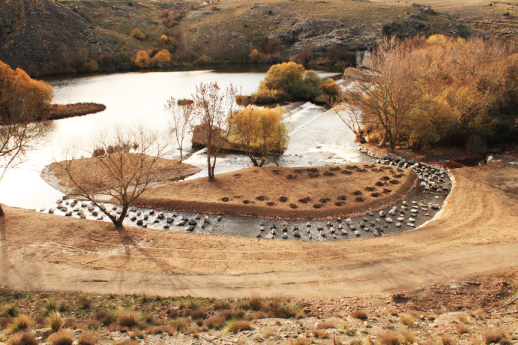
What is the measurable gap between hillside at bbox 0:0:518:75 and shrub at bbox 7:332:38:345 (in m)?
106

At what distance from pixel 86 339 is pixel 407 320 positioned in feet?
39.2

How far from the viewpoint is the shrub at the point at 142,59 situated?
382ft

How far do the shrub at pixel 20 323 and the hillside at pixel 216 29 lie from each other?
10424 cm

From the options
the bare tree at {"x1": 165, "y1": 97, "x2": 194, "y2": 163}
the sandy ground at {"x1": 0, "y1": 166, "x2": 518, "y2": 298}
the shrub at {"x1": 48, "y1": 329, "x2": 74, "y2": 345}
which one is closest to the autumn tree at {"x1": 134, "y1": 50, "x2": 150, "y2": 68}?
the bare tree at {"x1": 165, "y1": 97, "x2": 194, "y2": 163}

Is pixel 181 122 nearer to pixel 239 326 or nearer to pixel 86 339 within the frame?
pixel 239 326

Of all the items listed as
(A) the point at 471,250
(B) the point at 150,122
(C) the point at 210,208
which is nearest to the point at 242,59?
(B) the point at 150,122

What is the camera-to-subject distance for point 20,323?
12781 mm

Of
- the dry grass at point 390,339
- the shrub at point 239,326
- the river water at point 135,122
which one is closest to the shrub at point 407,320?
the dry grass at point 390,339

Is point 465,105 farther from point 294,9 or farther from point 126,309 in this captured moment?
point 294,9

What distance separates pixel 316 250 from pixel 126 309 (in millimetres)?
11422

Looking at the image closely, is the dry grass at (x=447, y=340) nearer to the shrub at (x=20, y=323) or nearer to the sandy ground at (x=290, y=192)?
the shrub at (x=20, y=323)

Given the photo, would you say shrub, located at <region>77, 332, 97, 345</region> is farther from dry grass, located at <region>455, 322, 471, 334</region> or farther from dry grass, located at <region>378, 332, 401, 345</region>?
dry grass, located at <region>455, 322, 471, 334</region>

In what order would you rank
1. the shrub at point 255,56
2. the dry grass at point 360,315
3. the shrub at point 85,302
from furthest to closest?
the shrub at point 255,56 → the shrub at point 85,302 → the dry grass at point 360,315

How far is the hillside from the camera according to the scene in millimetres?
102250
